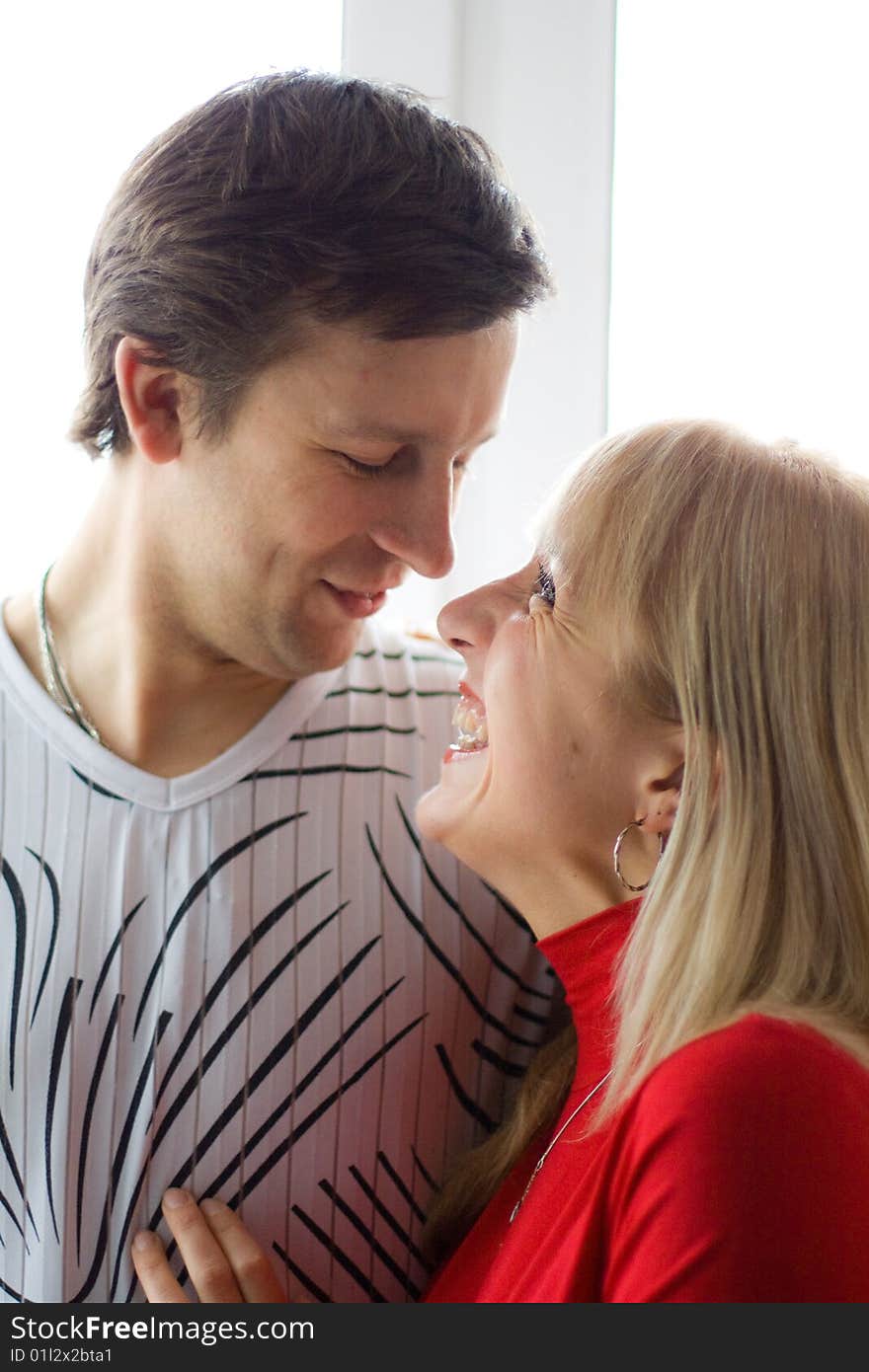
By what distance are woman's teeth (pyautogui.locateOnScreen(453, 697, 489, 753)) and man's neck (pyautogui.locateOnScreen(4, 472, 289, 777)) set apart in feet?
0.62

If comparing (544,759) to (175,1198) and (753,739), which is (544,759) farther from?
(175,1198)

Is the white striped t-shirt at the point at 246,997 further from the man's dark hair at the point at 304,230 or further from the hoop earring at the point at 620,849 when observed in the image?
the man's dark hair at the point at 304,230

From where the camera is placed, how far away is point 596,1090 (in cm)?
116

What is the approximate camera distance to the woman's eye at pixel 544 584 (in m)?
1.17

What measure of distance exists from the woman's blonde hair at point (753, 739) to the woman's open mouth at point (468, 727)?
0.25m

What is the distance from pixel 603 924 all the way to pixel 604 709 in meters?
0.19

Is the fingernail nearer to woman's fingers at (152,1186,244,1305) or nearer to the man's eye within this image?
woman's fingers at (152,1186,244,1305)

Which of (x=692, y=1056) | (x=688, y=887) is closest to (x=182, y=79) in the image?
(x=688, y=887)

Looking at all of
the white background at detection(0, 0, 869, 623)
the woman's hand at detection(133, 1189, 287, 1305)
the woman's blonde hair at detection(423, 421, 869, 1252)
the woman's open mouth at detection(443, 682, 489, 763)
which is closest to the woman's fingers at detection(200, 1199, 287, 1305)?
the woman's hand at detection(133, 1189, 287, 1305)

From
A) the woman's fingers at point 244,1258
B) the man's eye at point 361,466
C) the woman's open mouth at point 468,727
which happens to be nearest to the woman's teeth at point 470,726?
the woman's open mouth at point 468,727

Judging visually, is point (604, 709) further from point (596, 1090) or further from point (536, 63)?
point (536, 63)

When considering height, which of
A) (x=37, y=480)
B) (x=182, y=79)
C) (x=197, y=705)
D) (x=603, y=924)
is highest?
→ (x=182, y=79)

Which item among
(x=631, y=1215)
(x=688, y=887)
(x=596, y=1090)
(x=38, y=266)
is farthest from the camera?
(x=38, y=266)

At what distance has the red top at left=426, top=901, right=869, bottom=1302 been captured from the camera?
0.84 metres
